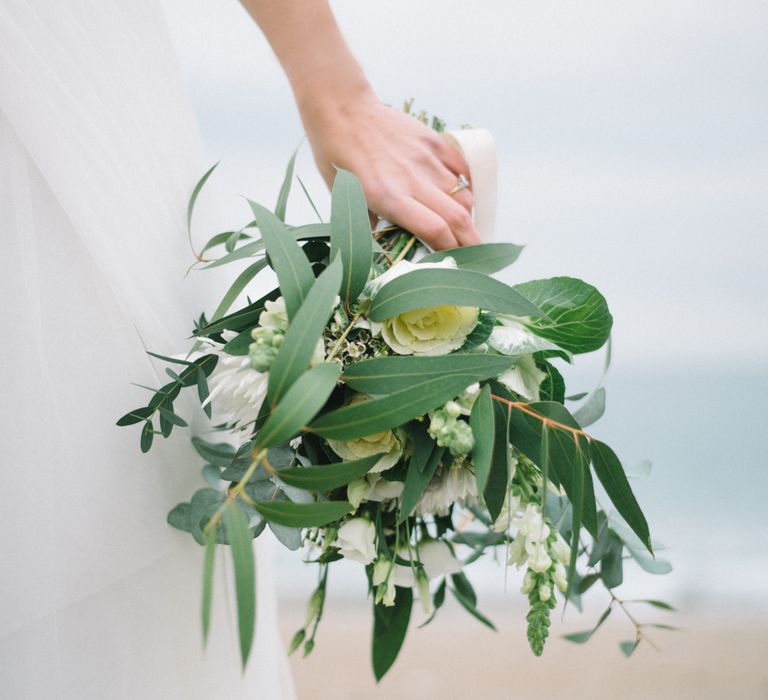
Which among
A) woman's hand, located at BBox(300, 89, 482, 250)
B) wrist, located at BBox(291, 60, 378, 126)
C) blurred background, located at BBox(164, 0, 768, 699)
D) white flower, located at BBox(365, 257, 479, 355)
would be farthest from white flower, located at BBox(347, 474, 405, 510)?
blurred background, located at BBox(164, 0, 768, 699)

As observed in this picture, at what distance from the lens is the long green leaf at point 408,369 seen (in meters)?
0.41

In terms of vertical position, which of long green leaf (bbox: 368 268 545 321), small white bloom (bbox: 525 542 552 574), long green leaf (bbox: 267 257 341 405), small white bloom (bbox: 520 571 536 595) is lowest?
small white bloom (bbox: 520 571 536 595)

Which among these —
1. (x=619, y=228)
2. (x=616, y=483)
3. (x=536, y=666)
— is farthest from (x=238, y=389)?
(x=619, y=228)

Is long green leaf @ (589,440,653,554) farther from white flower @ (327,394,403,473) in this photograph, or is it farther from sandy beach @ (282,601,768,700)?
sandy beach @ (282,601,768,700)

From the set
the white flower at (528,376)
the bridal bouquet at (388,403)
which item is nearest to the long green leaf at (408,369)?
the bridal bouquet at (388,403)

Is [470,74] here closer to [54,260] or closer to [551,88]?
[551,88]

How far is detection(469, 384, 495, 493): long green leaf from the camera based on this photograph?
0.44 metres

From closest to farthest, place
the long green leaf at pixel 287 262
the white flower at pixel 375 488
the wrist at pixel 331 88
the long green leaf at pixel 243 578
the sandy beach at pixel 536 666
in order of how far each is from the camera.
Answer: the long green leaf at pixel 243 578, the long green leaf at pixel 287 262, the white flower at pixel 375 488, the wrist at pixel 331 88, the sandy beach at pixel 536 666

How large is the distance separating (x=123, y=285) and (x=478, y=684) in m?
1.42

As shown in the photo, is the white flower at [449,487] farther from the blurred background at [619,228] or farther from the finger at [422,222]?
the blurred background at [619,228]

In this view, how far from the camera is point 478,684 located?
5.24 feet

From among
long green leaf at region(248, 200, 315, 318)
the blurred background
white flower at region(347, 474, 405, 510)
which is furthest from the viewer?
the blurred background

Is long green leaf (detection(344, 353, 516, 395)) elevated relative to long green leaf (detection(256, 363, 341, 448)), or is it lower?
lower

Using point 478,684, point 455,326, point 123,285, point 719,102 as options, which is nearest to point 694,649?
point 478,684
